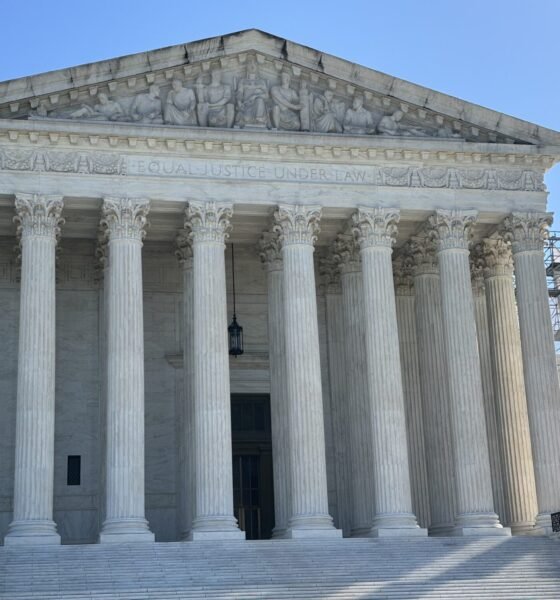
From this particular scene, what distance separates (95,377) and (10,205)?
8467 mm

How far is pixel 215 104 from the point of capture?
133 feet

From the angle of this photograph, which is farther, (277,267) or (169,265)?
(169,265)

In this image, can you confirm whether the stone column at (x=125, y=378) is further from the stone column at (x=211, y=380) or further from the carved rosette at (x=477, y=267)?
the carved rosette at (x=477, y=267)

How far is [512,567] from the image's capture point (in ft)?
112

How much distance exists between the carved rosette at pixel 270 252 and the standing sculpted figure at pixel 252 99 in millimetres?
4099

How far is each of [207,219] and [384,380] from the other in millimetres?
8155

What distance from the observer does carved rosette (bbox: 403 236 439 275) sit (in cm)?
4406

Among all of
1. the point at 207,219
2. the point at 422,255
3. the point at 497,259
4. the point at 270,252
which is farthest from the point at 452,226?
the point at 207,219

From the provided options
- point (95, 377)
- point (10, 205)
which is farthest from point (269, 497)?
point (10, 205)

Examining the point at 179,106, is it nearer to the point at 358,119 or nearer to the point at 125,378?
the point at 358,119

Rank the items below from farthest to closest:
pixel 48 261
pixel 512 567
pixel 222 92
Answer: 1. pixel 222 92
2. pixel 48 261
3. pixel 512 567

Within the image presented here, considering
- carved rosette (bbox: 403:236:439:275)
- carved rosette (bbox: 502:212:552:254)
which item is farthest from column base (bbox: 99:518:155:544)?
carved rosette (bbox: 502:212:552:254)

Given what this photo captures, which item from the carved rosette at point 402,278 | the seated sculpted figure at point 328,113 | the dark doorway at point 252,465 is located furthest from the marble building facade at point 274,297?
the dark doorway at point 252,465

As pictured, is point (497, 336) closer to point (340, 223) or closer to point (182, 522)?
point (340, 223)
